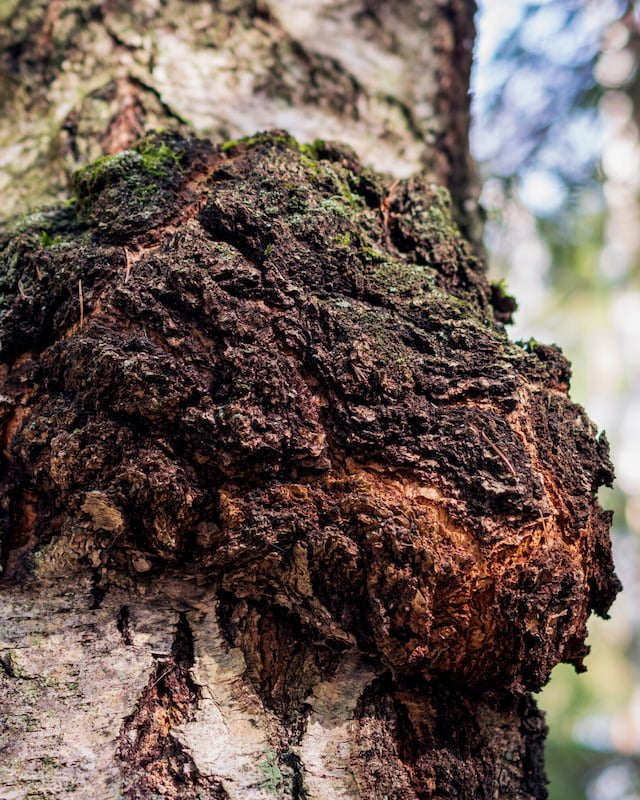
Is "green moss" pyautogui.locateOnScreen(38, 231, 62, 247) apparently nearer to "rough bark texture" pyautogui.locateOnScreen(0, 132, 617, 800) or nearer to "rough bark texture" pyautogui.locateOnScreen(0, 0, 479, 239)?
"rough bark texture" pyautogui.locateOnScreen(0, 132, 617, 800)

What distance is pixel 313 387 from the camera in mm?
1121

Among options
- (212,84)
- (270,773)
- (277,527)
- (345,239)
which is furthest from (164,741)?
(212,84)

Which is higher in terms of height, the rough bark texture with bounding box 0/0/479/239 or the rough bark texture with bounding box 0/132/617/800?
the rough bark texture with bounding box 0/0/479/239

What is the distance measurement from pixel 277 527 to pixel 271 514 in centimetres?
2

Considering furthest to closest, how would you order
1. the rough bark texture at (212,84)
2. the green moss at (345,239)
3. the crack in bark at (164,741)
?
1. the rough bark texture at (212,84)
2. the green moss at (345,239)
3. the crack in bark at (164,741)

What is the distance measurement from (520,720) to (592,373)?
5934 mm

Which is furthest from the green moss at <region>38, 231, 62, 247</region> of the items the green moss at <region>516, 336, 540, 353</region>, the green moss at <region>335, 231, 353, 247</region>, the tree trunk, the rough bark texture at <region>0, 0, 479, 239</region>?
the green moss at <region>516, 336, 540, 353</region>

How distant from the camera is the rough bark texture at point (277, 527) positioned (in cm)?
103

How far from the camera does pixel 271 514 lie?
106 cm

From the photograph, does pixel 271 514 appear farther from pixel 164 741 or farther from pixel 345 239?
pixel 345 239

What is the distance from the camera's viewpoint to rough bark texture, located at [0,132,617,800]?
1.03m

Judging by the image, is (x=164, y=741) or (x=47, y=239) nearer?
(x=164, y=741)

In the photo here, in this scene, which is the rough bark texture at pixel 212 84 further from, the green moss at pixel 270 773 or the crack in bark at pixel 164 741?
the green moss at pixel 270 773

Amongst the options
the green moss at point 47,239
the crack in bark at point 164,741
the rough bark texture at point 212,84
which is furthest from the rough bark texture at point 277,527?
the rough bark texture at point 212,84
